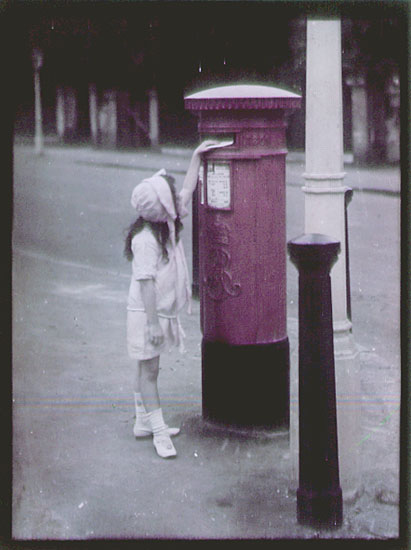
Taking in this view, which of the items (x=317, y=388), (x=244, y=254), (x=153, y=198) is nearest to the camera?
(x=317, y=388)

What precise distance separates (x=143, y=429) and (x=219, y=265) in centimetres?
92

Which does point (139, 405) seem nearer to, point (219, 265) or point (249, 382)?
point (249, 382)

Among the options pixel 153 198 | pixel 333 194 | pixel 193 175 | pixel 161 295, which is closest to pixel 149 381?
pixel 161 295

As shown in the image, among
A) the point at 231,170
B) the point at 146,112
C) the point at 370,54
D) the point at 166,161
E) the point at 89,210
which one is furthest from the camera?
the point at 146,112

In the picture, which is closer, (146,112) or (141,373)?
(141,373)

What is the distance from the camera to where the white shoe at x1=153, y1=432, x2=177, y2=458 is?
14.9ft

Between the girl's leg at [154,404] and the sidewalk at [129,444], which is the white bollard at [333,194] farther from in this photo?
the girl's leg at [154,404]

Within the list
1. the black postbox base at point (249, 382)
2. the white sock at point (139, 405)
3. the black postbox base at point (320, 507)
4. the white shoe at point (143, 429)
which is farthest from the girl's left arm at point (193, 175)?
the black postbox base at point (320, 507)

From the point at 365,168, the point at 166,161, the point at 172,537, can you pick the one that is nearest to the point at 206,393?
the point at 172,537

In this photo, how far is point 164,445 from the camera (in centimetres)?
459

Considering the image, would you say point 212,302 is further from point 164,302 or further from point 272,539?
point 272,539

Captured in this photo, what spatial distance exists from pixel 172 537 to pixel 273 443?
972 millimetres

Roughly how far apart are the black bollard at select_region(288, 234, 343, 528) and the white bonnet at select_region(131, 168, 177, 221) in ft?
3.14

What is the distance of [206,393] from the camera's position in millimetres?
4832
